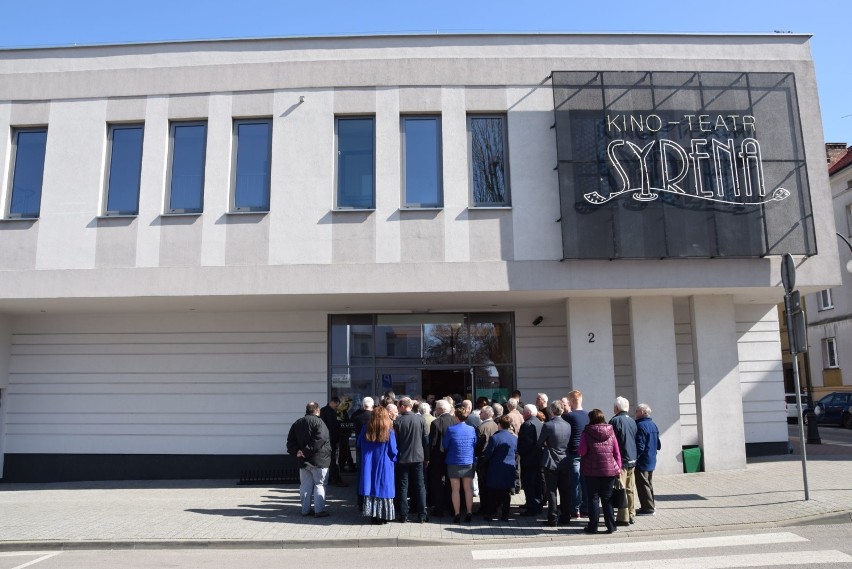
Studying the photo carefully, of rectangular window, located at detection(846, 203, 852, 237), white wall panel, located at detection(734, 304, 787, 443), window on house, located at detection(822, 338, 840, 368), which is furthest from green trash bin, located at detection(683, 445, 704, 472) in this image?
window on house, located at detection(822, 338, 840, 368)

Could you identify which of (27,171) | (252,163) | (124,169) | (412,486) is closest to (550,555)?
(412,486)

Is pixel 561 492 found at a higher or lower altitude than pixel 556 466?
lower

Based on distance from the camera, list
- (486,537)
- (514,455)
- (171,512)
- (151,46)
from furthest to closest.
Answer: (151,46)
(171,512)
(514,455)
(486,537)

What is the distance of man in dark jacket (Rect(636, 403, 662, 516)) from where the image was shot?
968cm

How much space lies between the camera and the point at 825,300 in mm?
36156

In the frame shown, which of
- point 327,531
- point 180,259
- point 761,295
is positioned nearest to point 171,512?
point 327,531

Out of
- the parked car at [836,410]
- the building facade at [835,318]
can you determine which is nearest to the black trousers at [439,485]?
the parked car at [836,410]

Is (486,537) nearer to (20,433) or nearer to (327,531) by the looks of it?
(327,531)

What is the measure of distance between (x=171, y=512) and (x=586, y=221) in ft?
29.4

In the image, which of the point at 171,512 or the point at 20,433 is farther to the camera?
the point at 20,433

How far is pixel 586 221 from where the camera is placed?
13039 millimetres

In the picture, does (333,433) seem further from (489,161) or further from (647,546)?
(647,546)

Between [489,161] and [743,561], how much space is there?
8.74 metres

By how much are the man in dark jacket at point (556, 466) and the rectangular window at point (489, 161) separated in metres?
5.35
